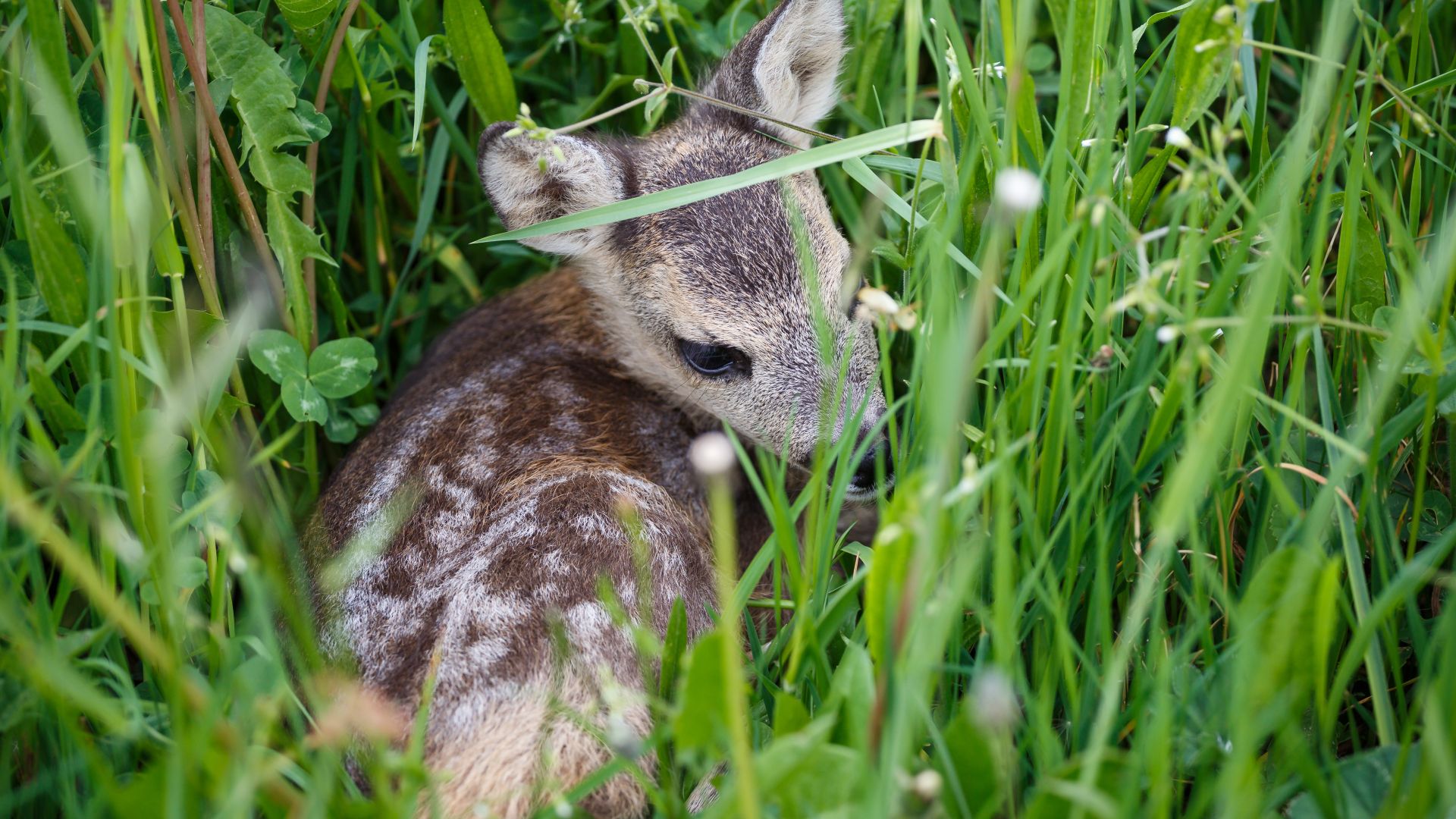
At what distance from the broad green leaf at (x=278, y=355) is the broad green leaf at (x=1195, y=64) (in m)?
2.63

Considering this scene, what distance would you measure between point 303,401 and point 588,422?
890mm

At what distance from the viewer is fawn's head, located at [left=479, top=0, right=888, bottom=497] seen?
3521mm

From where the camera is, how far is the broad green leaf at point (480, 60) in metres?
3.61

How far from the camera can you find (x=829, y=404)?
9.76 ft

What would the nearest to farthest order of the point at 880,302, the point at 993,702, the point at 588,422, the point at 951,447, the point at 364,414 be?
the point at 993,702
the point at 951,447
the point at 880,302
the point at 588,422
the point at 364,414

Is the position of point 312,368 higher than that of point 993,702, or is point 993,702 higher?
point 993,702

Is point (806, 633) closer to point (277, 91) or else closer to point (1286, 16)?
point (277, 91)

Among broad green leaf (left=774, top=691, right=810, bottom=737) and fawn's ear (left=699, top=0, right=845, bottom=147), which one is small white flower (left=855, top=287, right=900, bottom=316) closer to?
broad green leaf (left=774, top=691, right=810, bottom=737)

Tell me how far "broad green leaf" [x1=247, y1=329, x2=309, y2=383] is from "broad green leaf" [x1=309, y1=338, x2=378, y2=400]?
43mm

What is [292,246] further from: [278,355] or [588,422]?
[588,422]

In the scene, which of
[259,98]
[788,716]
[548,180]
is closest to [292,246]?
[259,98]

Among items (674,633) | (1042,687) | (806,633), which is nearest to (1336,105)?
(1042,687)

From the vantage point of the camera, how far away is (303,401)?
11.7ft

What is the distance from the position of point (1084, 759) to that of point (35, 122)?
3067mm
